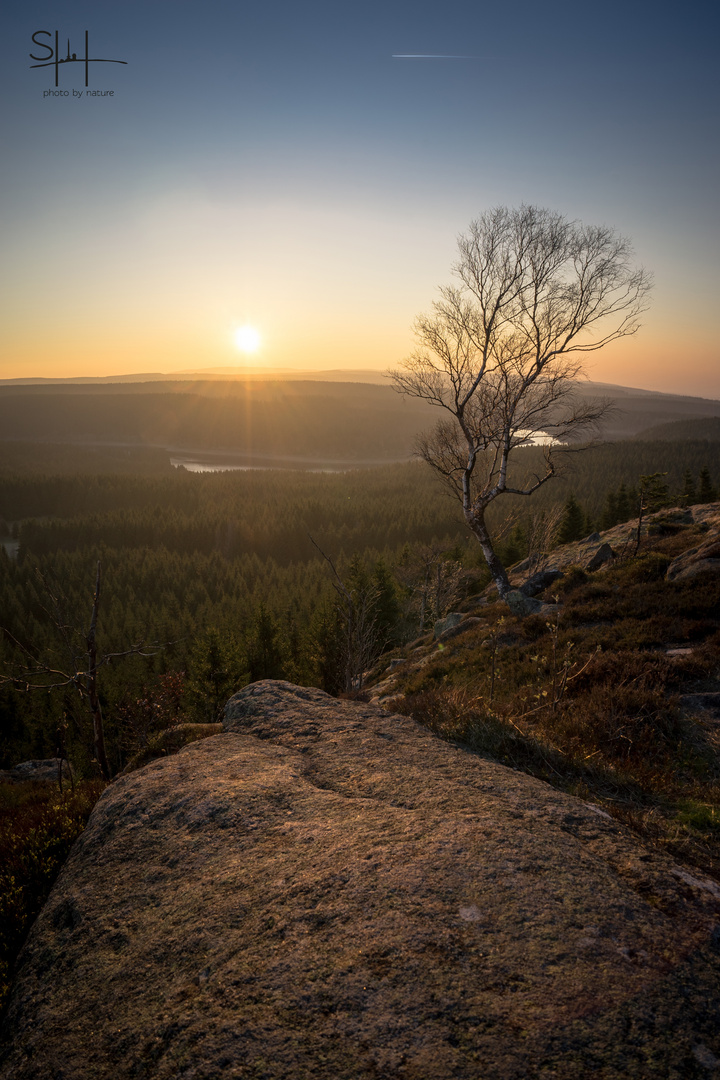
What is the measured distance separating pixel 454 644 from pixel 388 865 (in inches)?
630

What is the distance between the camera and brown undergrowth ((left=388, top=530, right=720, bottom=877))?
16.3ft

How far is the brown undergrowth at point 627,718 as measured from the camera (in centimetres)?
496

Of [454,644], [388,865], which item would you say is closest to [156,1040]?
[388,865]

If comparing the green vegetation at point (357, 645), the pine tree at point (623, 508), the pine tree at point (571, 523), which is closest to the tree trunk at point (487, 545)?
the green vegetation at point (357, 645)

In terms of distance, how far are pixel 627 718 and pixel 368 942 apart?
5493mm

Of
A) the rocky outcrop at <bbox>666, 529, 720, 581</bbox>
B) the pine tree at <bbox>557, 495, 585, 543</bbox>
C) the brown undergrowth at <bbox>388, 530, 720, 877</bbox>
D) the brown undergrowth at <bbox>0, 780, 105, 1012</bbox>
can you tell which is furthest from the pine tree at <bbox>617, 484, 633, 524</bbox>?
the brown undergrowth at <bbox>0, 780, 105, 1012</bbox>

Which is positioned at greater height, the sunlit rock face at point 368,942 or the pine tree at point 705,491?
the pine tree at point 705,491

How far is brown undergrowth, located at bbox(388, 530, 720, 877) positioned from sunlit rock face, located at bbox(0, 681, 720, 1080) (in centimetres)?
114

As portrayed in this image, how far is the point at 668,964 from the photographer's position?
2.56 m

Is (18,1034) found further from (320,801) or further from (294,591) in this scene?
(294,591)

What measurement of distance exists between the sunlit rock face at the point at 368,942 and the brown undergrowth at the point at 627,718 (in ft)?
3.73

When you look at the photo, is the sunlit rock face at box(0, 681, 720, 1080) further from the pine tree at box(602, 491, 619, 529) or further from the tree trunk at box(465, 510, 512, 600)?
the pine tree at box(602, 491, 619, 529)

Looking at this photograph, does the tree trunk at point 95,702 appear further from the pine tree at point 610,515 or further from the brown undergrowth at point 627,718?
the pine tree at point 610,515

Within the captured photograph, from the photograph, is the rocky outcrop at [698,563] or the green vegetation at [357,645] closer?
the green vegetation at [357,645]
